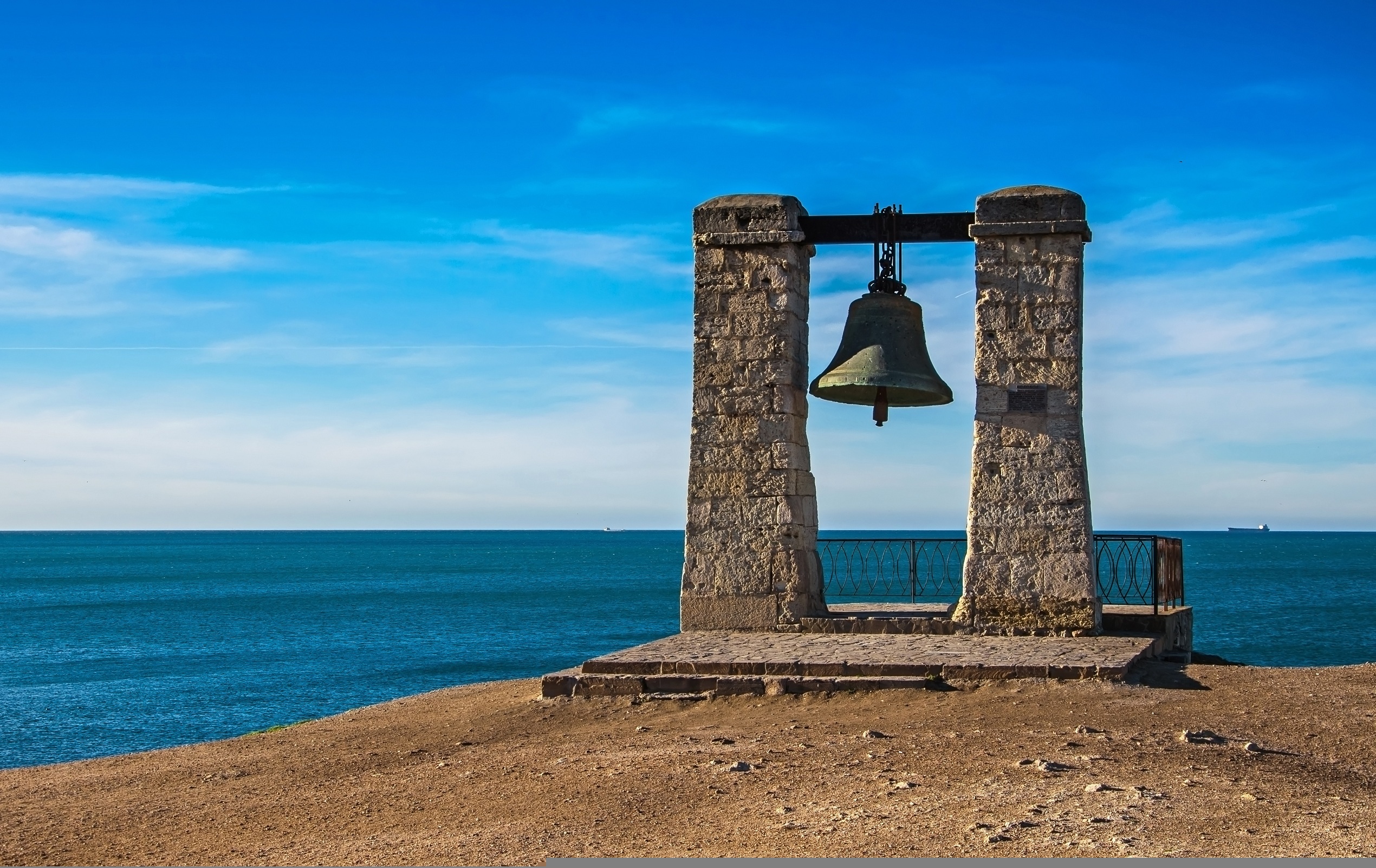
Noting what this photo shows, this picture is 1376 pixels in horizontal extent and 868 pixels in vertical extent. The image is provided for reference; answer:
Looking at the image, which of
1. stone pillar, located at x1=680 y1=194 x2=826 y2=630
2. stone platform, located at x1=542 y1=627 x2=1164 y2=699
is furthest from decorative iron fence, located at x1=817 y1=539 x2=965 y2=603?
stone platform, located at x1=542 y1=627 x2=1164 y2=699

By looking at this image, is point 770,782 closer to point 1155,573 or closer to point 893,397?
point 893,397

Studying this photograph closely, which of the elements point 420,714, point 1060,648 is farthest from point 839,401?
point 420,714

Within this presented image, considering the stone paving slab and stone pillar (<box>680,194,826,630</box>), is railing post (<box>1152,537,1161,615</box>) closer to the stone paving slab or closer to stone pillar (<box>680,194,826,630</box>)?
the stone paving slab

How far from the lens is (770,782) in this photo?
6641 mm

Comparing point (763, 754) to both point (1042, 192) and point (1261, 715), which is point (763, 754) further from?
point (1042, 192)

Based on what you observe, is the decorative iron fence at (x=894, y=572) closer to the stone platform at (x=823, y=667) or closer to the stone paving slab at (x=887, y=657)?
the stone paving slab at (x=887, y=657)

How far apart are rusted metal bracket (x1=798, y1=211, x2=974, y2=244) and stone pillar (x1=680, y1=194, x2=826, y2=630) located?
0.49ft

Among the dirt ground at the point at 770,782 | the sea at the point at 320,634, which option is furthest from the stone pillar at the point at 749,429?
the sea at the point at 320,634

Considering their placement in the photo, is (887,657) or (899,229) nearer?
(887,657)

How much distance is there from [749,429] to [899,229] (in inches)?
81.0

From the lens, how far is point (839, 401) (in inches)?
428

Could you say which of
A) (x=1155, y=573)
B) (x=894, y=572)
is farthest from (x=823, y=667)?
(x=894, y=572)

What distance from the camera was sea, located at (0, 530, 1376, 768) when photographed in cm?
2203

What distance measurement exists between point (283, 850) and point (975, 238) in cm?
708
